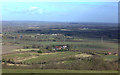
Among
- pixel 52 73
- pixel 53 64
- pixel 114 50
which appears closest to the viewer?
pixel 52 73

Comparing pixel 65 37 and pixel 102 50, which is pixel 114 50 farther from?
A: pixel 65 37

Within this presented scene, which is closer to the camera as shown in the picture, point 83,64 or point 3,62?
point 83,64

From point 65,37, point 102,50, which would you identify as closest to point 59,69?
point 102,50

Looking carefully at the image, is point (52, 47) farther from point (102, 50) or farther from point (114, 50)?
point (114, 50)

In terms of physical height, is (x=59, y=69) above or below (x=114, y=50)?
below

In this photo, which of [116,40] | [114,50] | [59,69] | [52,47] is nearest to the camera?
[59,69]

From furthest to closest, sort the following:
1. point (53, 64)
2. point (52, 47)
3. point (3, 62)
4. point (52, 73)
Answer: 1. point (52, 47)
2. point (3, 62)
3. point (53, 64)
4. point (52, 73)

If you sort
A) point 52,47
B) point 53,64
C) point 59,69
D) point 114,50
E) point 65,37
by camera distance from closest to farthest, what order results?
1. point 59,69
2. point 53,64
3. point 114,50
4. point 52,47
5. point 65,37

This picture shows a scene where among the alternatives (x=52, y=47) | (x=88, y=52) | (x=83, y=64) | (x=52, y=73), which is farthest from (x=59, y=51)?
(x=52, y=73)

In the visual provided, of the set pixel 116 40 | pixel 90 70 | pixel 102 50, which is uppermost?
pixel 116 40
